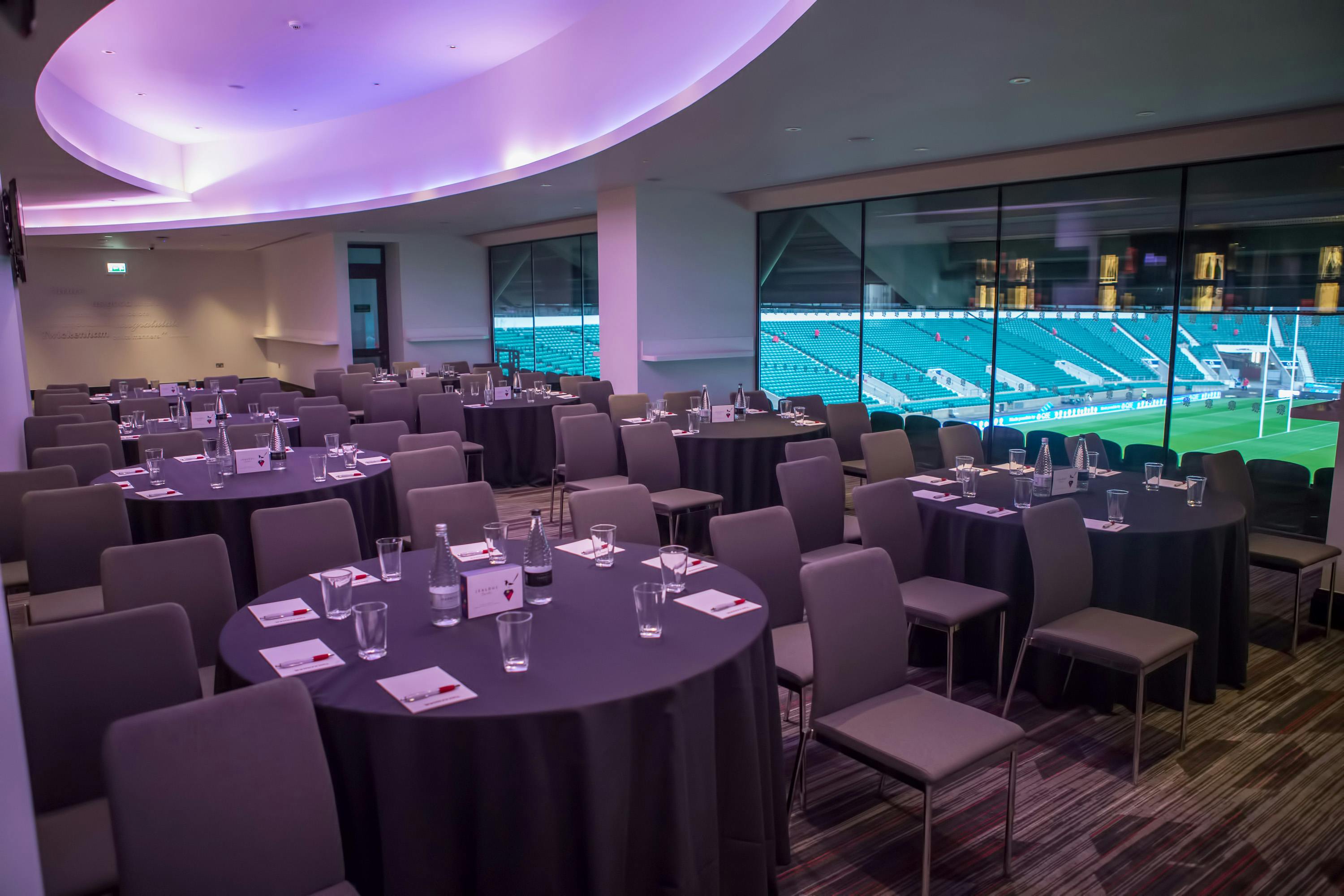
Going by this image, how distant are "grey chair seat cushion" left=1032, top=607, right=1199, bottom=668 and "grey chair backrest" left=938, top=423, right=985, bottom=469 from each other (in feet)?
7.12

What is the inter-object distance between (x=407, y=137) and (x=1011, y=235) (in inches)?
299

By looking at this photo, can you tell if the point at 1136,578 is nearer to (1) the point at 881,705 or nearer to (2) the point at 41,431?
(1) the point at 881,705

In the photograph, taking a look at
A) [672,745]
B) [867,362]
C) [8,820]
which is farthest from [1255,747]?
[867,362]

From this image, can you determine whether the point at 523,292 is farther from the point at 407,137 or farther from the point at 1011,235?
the point at 1011,235

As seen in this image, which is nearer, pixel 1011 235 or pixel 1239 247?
pixel 1239 247

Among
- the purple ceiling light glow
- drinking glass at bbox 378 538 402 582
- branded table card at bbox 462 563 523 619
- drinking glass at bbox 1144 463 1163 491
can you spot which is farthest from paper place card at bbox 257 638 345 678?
drinking glass at bbox 1144 463 1163 491

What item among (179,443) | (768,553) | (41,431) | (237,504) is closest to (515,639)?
(768,553)

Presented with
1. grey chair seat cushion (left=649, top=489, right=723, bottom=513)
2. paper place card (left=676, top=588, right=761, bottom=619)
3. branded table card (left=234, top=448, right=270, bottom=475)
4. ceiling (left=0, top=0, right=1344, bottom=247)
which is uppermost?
ceiling (left=0, top=0, right=1344, bottom=247)

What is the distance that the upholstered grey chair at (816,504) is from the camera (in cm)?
451

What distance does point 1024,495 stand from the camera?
4.27 meters

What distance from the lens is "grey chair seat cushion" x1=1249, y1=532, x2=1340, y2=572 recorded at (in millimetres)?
4660

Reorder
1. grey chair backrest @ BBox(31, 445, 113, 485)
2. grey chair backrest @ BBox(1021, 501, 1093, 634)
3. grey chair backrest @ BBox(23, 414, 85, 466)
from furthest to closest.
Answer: grey chair backrest @ BBox(23, 414, 85, 466) < grey chair backrest @ BBox(31, 445, 113, 485) < grey chair backrest @ BBox(1021, 501, 1093, 634)

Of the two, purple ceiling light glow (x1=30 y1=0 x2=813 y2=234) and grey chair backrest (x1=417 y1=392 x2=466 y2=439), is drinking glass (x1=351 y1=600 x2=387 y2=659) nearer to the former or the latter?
purple ceiling light glow (x1=30 y1=0 x2=813 y2=234)

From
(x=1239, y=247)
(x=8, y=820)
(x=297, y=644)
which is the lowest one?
(x=297, y=644)
